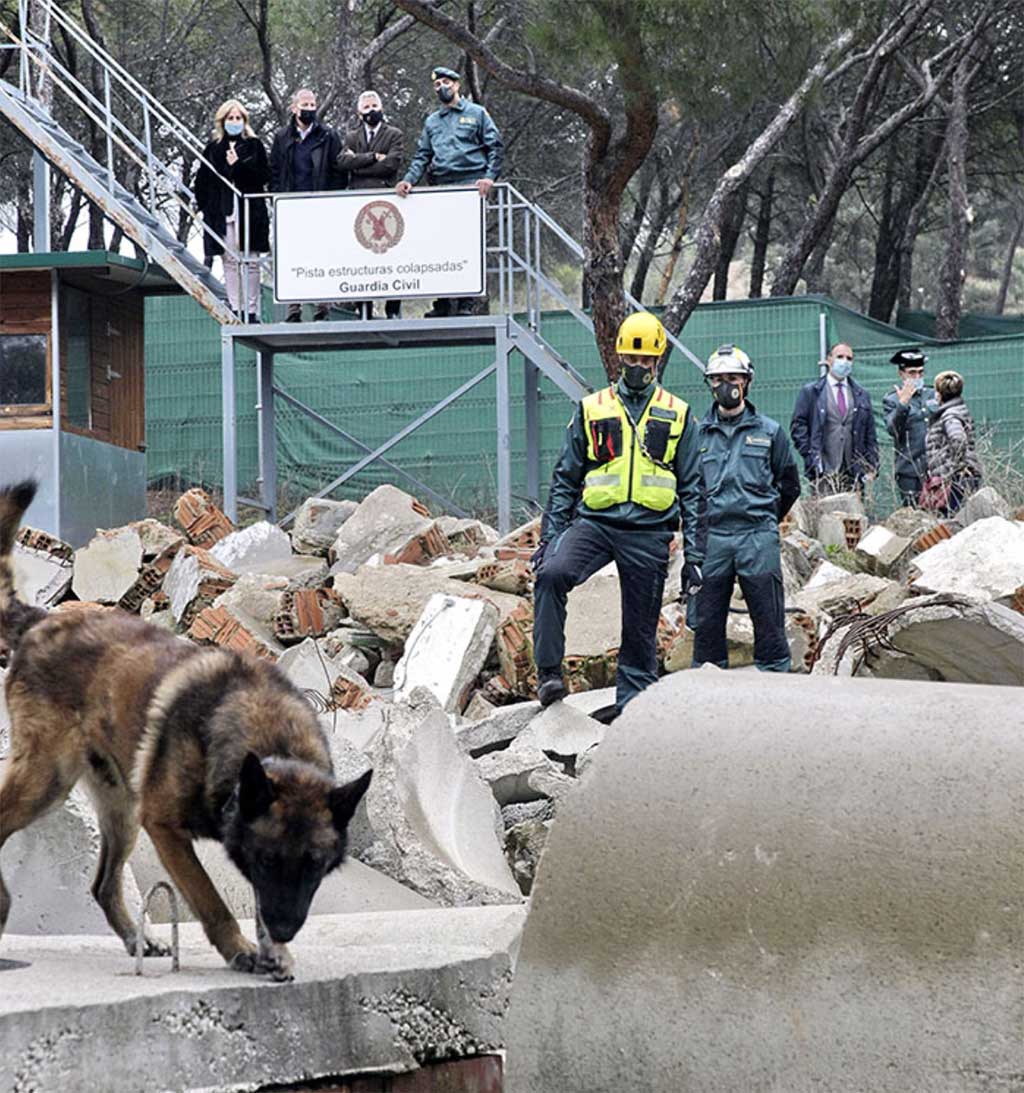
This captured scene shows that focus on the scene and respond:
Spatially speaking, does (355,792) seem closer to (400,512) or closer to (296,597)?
(296,597)

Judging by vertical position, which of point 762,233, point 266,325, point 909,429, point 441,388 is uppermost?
point 762,233

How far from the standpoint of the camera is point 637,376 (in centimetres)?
1002

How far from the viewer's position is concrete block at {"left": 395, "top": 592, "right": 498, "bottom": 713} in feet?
38.7

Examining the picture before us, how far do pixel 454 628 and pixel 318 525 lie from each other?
14.4 feet

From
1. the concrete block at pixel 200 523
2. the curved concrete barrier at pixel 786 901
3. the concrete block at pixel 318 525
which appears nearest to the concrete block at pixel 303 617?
the concrete block at pixel 318 525

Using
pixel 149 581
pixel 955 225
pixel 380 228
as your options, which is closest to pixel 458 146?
pixel 380 228

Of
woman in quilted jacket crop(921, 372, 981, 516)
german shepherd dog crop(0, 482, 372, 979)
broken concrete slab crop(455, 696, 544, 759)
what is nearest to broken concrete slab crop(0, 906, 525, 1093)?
german shepherd dog crop(0, 482, 372, 979)

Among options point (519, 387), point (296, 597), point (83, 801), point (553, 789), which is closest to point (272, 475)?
point (519, 387)

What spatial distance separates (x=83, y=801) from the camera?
6512 mm

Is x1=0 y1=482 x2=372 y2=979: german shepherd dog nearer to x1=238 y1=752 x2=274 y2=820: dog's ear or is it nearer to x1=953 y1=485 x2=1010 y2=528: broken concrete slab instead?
x1=238 y1=752 x2=274 y2=820: dog's ear

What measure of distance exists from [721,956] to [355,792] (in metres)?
1.01

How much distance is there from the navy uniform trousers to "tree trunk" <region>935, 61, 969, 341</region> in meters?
16.1

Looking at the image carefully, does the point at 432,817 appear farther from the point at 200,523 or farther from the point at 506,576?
the point at 200,523

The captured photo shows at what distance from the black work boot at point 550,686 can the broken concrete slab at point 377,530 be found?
181 inches
